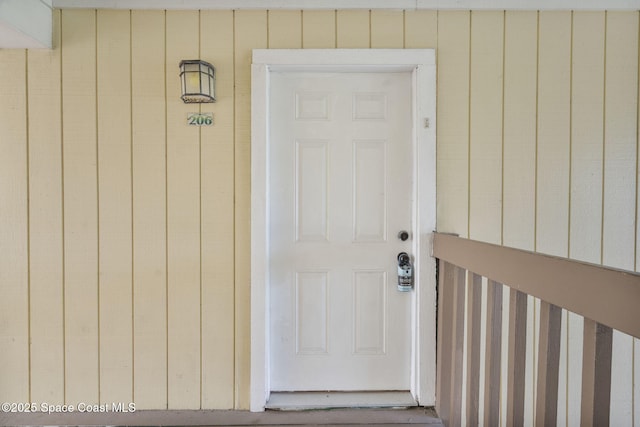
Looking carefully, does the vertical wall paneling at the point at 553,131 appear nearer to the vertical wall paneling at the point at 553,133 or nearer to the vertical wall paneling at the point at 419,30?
the vertical wall paneling at the point at 553,133

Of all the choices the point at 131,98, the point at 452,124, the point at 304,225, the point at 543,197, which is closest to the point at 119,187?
the point at 131,98

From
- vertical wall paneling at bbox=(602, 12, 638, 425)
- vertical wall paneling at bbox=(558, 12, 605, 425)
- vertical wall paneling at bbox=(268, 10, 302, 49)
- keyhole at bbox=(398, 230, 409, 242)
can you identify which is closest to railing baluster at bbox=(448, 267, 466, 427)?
keyhole at bbox=(398, 230, 409, 242)

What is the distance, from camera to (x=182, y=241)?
1.89 meters

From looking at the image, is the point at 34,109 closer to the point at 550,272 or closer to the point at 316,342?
the point at 316,342

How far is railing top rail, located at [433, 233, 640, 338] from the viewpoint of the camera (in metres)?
0.75

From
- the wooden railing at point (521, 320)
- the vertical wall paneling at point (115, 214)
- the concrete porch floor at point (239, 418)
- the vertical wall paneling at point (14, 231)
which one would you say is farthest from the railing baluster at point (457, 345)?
the vertical wall paneling at point (14, 231)

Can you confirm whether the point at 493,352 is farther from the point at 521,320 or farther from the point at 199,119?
the point at 199,119

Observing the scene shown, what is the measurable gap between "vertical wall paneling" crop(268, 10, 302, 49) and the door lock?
1.27 m

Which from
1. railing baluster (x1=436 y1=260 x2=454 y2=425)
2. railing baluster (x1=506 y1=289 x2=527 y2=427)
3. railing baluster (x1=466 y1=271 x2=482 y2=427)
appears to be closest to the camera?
railing baluster (x1=506 y1=289 x2=527 y2=427)

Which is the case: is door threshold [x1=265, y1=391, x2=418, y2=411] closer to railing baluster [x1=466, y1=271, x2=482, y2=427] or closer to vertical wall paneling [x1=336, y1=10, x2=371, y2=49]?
railing baluster [x1=466, y1=271, x2=482, y2=427]

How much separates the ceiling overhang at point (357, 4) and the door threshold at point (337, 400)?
6.85ft

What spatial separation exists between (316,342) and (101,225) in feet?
4.35

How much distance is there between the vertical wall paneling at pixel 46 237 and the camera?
73.3 inches

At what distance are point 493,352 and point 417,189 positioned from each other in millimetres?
901
